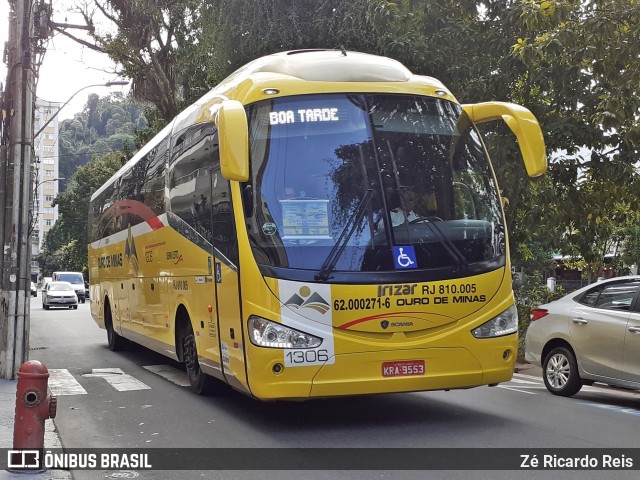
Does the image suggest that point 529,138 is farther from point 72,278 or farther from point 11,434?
point 72,278

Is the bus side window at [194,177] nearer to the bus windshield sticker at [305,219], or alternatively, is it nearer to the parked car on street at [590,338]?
the bus windshield sticker at [305,219]

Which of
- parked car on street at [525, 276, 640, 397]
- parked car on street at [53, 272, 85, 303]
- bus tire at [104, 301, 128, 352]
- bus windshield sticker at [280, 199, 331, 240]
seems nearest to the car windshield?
parked car on street at [53, 272, 85, 303]

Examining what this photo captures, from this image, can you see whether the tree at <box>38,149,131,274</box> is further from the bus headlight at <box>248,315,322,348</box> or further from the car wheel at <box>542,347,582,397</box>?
the bus headlight at <box>248,315,322,348</box>

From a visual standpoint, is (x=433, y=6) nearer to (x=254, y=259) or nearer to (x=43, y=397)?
(x=254, y=259)

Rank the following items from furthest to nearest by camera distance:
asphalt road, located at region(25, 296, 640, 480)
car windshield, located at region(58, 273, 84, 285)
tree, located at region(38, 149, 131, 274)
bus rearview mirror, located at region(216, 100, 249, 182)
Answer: tree, located at region(38, 149, 131, 274) < car windshield, located at region(58, 273, 84, 285) < bus rearview mirror, located at region(216, 100, 249, 182) < asphalt road, located at region(25, 296, 640, 480)

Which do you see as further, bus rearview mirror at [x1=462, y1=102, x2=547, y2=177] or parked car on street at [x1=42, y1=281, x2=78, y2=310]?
parked car on street at [x1=42, y1=281, x2=78, y2=310]

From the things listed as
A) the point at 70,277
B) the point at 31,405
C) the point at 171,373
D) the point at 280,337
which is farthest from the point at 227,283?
the point at 70,277

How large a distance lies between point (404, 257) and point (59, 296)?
1414 inches

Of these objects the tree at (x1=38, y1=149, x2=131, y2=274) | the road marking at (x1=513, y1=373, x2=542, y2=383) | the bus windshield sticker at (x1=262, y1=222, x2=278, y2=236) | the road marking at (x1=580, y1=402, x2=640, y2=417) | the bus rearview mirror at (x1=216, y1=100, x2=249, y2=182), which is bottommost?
the road marking at (x1=580, y1=402, x2=640, y2=417)

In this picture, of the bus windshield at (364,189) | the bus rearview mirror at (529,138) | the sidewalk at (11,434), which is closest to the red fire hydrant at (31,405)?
the sidewalk at (11,434)

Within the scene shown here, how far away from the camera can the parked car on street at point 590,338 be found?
959 cm

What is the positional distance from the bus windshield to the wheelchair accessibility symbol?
3cm

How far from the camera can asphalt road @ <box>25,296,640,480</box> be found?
671 cm

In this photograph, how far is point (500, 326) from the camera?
26.3ft
